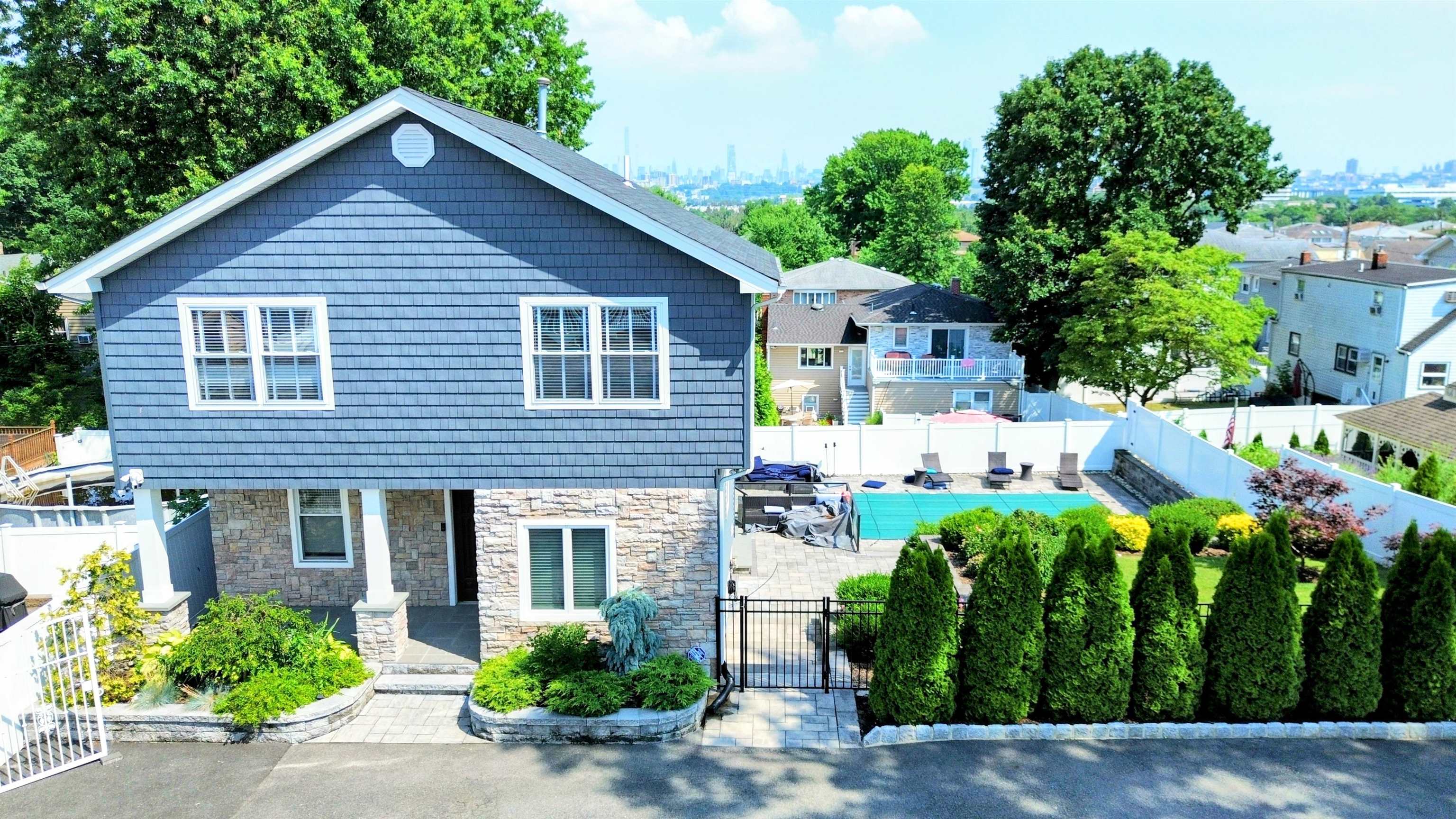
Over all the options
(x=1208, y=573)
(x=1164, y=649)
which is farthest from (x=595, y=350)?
(x=1208, y=573)

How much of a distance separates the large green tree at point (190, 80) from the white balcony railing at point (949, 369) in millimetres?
18167

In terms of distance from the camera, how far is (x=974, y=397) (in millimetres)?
35281

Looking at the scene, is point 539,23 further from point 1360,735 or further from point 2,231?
point 2,231

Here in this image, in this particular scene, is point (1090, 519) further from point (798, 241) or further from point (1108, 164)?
point (798, 241)

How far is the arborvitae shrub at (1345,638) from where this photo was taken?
34.4ft

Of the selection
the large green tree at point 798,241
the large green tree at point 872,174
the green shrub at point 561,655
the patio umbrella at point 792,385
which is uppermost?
the large green tree at point 872,174

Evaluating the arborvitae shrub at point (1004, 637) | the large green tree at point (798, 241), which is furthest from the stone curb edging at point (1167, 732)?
the large green tree at point (798, 241)

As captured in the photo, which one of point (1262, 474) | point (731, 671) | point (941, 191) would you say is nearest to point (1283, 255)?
point (941, 191)

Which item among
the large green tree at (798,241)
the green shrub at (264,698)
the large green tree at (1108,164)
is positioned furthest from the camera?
the large green tree at (798,241)

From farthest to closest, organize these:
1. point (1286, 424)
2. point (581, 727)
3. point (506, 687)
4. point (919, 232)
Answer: point (919, 232) < point (1286, 424) < point (506, 687) < point (581, 727)

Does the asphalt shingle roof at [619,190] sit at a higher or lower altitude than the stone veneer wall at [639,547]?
higher

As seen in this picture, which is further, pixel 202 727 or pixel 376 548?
pixel 376 548

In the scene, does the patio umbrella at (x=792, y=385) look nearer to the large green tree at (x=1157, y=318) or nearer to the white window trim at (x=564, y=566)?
the large green tree at (x=1157, y=318)

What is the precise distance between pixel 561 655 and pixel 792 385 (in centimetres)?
2835
